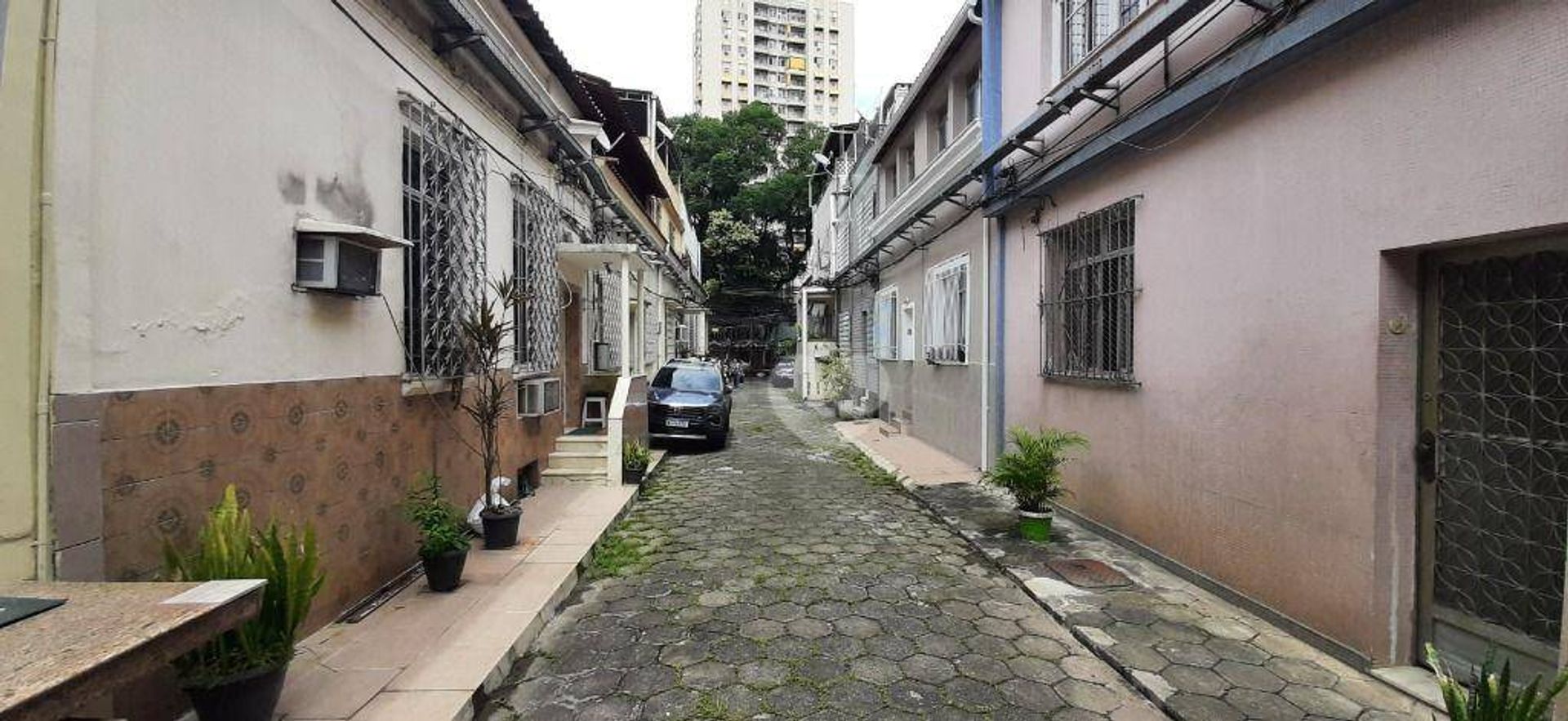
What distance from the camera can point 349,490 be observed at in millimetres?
3842

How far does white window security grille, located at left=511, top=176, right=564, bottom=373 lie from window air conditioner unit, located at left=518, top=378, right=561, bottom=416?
6.9 inches

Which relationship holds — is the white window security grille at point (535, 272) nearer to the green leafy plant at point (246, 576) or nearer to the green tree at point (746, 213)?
the green leafy plant at point (246, 576)

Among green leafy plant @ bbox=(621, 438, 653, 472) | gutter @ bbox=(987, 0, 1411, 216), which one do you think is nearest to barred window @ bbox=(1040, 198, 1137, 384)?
gutter @ bbox=(987, 0, 1411, 216)

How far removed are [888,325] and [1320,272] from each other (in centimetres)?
1044

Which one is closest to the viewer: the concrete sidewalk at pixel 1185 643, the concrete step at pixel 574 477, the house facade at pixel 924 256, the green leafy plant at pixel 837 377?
the concrete sidewalk at pixel 1185 643

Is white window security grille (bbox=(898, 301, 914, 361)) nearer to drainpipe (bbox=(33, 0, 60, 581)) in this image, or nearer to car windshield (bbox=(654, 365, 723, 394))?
car windshield (bbox=(654, 365, 723, 394))

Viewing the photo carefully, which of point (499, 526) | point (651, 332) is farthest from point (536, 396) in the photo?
point (651, 332)

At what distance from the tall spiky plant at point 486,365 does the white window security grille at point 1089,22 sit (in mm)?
5321

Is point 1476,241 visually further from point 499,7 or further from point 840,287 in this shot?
point 840,287

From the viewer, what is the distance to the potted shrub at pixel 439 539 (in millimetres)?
4266

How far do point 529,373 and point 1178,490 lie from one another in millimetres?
5883

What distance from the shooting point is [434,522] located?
14.1 ft

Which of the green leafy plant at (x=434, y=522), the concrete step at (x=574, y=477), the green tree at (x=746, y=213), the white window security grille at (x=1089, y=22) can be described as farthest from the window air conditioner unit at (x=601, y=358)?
the green tree at (x=746, y=213)

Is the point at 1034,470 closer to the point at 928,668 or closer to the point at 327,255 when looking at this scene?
the point at 928,668
